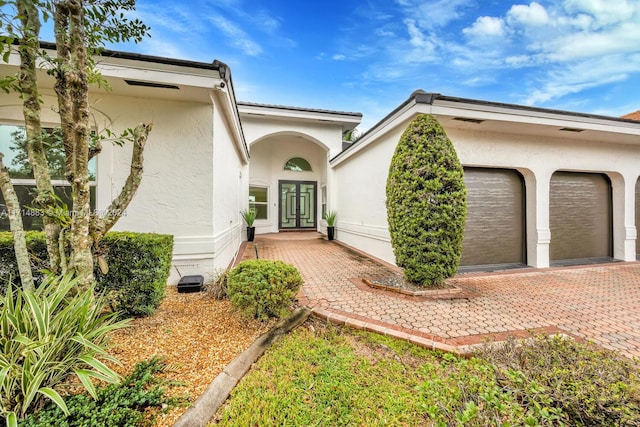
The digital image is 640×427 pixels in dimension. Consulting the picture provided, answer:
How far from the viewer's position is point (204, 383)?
2029 millimetres

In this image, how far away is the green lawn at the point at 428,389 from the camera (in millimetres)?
1412

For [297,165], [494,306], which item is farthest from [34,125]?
[297,165]

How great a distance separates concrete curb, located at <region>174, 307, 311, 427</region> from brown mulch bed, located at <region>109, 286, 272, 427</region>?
0.08m

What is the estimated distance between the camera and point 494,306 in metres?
3.83

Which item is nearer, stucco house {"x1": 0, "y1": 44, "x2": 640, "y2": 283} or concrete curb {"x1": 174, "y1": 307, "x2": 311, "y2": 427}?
concrete curb {"x1": 174, "y1": 307, "x2": 311, "y2": 427}

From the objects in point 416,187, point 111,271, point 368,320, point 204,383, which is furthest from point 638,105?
point 111,271

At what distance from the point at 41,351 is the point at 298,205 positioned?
12.6 m

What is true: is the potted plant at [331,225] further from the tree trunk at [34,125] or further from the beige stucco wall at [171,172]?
the tree trunk at [34,125]

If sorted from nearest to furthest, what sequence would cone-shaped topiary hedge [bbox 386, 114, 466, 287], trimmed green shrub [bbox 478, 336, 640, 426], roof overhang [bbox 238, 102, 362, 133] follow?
trimmed green shrub [bbox 478, 336, 640, 426]
cone-shaped topiary hedge [bbox 386, 114, 466, 287]
roof overhang [bbox 238, 102, 362, 133]

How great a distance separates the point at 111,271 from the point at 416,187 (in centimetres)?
461

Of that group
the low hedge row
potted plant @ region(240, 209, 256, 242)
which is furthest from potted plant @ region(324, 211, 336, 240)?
the low hedge row

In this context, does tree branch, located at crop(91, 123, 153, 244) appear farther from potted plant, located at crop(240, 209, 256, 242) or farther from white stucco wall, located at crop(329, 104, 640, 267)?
potted plant, located at crop(240, 209, 256, 242)

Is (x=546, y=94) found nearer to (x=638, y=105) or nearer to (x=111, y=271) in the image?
(x=638, y=105)

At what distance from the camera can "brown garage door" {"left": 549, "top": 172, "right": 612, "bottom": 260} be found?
675cm
